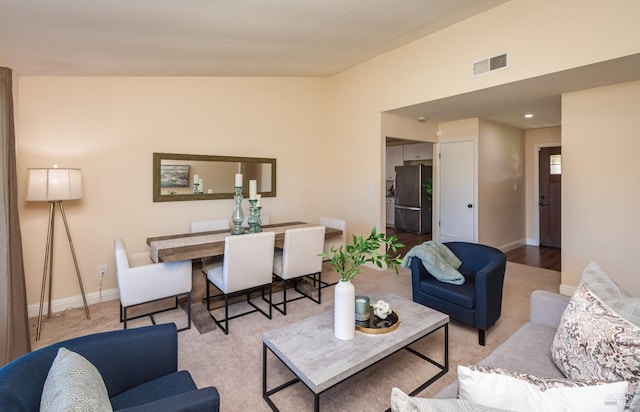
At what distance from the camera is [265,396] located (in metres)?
1.88

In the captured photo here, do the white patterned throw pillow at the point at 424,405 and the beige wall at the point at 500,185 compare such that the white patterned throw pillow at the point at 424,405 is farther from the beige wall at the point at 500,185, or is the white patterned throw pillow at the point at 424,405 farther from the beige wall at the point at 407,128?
the beige wall at the point at 500,185

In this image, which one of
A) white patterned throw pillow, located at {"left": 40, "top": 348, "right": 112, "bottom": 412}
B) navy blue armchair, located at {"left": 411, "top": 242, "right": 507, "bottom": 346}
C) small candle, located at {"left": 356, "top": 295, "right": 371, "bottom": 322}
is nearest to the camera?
white patterned throw pillow, located at {"left": 40, "top": 348, "right": 112, "bottom": 412}

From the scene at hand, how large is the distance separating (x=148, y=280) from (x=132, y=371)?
1327mm

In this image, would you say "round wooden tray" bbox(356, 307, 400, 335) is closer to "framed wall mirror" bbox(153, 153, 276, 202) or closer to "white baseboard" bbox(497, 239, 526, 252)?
"framed wall mirror" bbox(153, 153, 276, 202)

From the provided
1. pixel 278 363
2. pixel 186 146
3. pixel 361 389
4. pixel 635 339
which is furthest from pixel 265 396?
pixel 186 146

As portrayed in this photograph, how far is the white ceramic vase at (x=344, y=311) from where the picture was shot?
1764 millimetres

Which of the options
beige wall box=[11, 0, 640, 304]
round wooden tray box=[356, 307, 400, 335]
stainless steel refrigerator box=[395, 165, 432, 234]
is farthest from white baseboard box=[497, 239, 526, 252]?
round wooden tray box=[356, 307, 400, 335]

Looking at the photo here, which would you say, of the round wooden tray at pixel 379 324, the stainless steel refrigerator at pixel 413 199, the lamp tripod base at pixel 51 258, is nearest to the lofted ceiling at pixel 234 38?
the lamp tripod base at pixel 51 258

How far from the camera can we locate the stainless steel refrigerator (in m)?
7.50

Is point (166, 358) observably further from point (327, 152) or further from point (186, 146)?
point (327, 152)

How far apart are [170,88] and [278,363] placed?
10.9ft

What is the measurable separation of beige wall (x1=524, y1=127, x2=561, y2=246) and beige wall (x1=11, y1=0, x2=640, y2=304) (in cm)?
299

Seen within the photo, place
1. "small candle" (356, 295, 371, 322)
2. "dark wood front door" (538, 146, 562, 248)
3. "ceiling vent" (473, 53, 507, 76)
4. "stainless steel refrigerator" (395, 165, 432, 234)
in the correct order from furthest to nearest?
"stainless steel refrigerator" (395, 165, 432, 234) < "dark wood front door" (538, 146, 562, 248) < "ceiling vent" (473, 53, 507, 76) < "small candle" (356, 295, 371, 322)

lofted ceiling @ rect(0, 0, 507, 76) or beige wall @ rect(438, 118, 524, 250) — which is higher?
lofted ceiling @ rect(0, 0, 507, 76)
